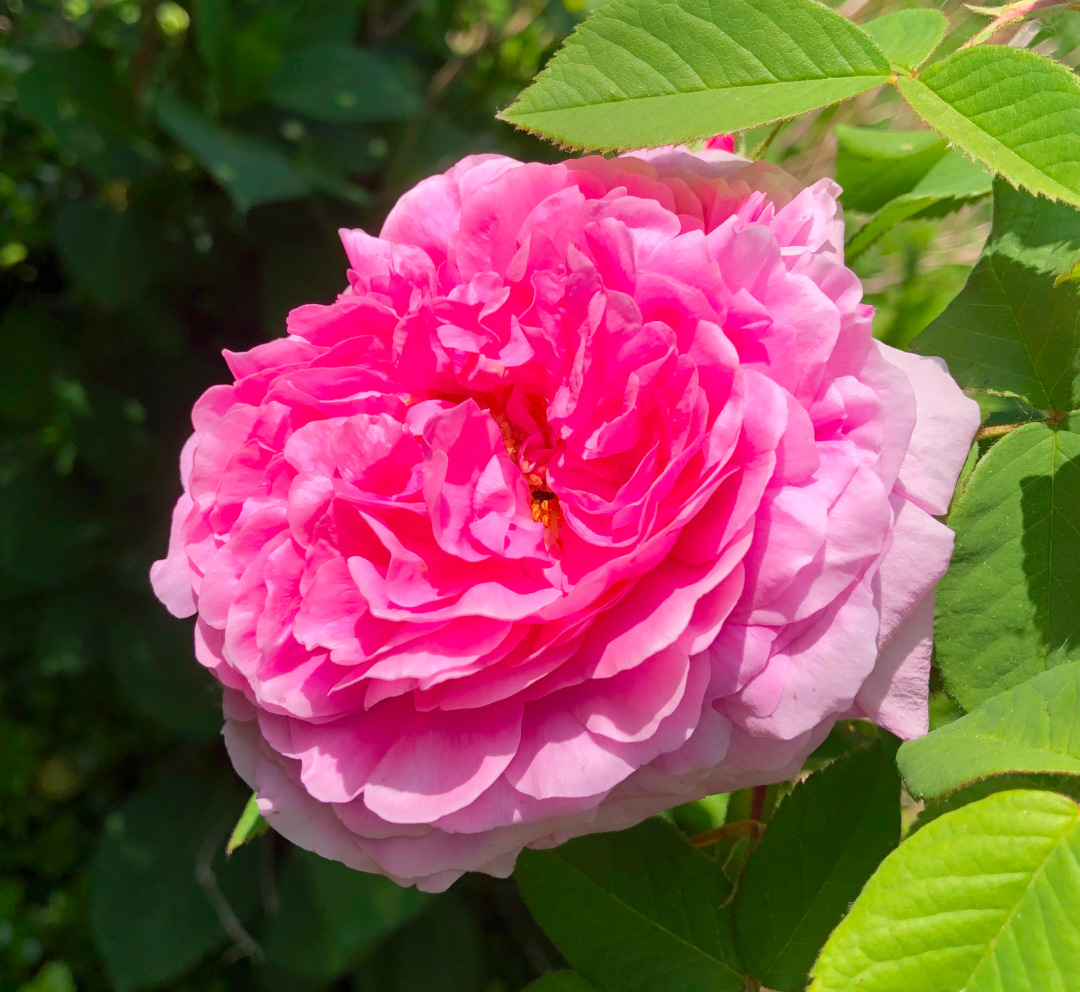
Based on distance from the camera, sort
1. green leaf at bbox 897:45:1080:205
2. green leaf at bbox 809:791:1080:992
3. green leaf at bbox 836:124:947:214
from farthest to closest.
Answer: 1. green leaf at bbox 836:124:947:214
2. green leaf at bbox 897:45:1080:205
3. green leaf at bbox 809:791:1080:992

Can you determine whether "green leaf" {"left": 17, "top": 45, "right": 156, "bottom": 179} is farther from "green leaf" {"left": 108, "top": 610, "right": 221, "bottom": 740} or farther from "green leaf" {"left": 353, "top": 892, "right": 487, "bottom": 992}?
"green leaf" {"left": 353, "top": 892, "right": 487, "bottom": 992}

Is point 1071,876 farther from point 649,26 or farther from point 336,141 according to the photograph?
point 336,141

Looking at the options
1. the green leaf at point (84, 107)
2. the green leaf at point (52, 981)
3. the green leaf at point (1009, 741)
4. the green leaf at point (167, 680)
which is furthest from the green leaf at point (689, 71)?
the green leaf at point (52, 981)

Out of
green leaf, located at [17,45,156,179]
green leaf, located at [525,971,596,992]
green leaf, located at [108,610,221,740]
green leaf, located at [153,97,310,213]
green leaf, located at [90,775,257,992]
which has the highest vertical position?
green leaf, located at [153,97,310,213]

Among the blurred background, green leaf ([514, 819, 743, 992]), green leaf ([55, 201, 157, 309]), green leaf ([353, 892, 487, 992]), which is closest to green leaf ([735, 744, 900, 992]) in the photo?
green leaf ([514, 819, 743, 992])

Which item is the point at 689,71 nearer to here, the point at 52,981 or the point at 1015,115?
the point at 1015,115

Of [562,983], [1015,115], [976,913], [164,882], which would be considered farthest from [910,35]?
[164,882]
